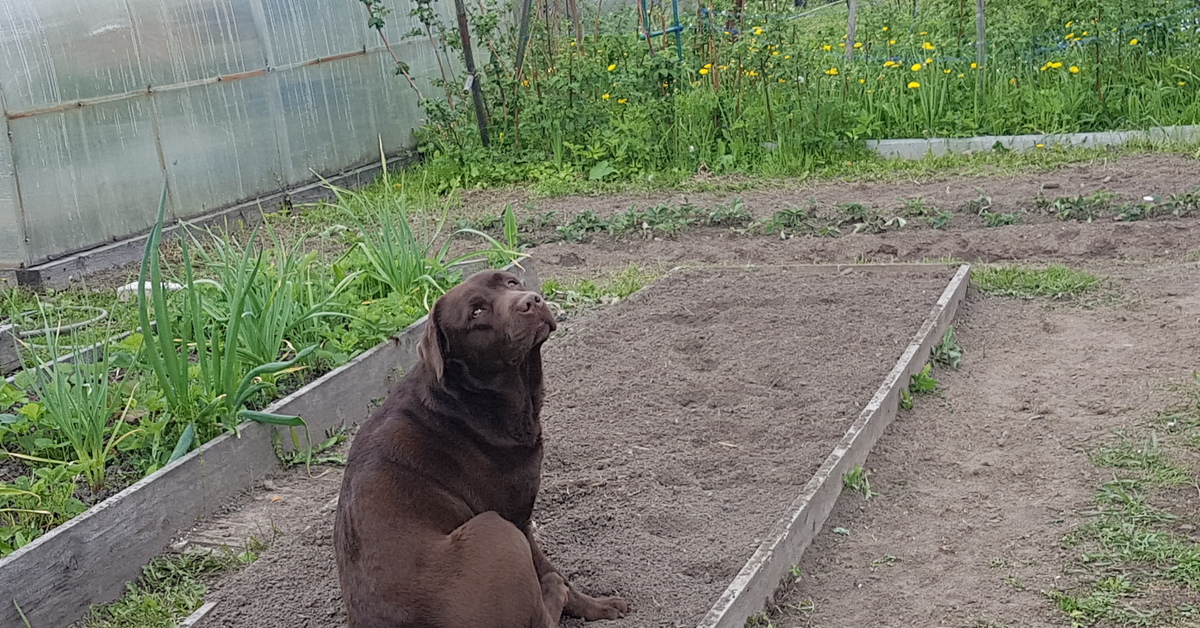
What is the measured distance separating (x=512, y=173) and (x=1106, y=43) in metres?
5.75

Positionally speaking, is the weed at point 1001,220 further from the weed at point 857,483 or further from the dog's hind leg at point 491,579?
the dog's hind leg at point 491,579

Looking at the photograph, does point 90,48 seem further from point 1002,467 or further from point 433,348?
point 1002,467

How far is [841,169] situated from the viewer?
1026cm

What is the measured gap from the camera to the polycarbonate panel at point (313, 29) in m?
11.1

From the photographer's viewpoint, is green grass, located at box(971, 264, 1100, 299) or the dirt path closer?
the dirt path

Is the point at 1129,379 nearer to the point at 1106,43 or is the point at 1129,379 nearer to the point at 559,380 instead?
the point at 559,380

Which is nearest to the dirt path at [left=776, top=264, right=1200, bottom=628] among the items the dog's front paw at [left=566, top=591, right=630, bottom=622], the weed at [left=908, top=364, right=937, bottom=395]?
the weed at [left=908, top=364, right=937, bottom=395]

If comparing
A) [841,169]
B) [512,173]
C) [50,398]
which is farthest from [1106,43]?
[50,398]

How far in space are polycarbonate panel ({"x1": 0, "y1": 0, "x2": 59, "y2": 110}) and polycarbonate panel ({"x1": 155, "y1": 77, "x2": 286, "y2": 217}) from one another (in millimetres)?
1140

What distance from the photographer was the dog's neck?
3648mm

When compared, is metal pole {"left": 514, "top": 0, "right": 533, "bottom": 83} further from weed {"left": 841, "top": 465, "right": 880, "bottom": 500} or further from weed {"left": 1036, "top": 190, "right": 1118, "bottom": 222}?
weed {"left": 841, "top": 465, "right": 880, "bottom": 500}

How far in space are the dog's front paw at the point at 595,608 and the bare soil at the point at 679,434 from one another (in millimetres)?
59

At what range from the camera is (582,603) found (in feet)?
12.2

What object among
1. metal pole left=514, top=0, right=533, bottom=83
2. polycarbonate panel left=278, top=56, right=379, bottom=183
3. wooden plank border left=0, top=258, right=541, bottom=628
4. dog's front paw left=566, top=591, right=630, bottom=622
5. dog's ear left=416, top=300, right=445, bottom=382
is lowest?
dog's front paw left=566, top=591, right=630, bottom=622
